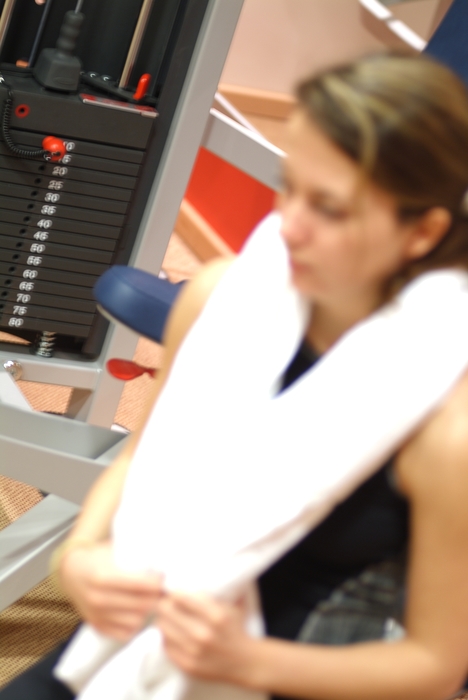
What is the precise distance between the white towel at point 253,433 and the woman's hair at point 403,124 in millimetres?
82

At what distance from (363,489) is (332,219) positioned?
0.70 feet

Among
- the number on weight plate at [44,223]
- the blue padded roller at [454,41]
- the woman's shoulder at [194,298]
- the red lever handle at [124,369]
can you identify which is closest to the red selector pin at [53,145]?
the number on weight plate at [44,223]

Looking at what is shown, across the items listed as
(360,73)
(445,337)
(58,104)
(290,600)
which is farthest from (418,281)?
(58,104)

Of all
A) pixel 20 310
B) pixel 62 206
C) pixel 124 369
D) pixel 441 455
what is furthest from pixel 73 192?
pixel 441 455

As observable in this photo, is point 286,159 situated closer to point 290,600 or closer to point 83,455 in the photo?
point 290,600

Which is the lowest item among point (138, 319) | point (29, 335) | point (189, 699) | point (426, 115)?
point (29, 335)

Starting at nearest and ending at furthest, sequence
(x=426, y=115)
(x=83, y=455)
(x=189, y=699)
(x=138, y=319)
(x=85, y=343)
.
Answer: (x=426, y=115) < (x=189, y=699) < (x=138, y=319) < (x=83, y=455) < (x=85, y=343)

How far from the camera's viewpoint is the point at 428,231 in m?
0.57

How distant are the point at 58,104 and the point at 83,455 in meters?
0.59

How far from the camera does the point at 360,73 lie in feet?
1.82

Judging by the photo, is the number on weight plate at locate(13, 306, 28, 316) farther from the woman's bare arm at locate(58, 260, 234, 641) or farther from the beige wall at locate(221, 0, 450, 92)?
the beige wall at locate(221, 0, 450, 92)

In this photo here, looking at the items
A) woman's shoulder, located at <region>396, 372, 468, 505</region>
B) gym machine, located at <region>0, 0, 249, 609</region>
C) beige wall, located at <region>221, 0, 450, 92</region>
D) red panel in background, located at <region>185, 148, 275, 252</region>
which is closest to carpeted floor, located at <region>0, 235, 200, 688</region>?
gym machine, located at <region>0, 0, 249, 609</region>

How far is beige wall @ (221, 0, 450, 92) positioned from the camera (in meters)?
2.65

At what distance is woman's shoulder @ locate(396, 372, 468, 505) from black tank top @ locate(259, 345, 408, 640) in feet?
0.09
